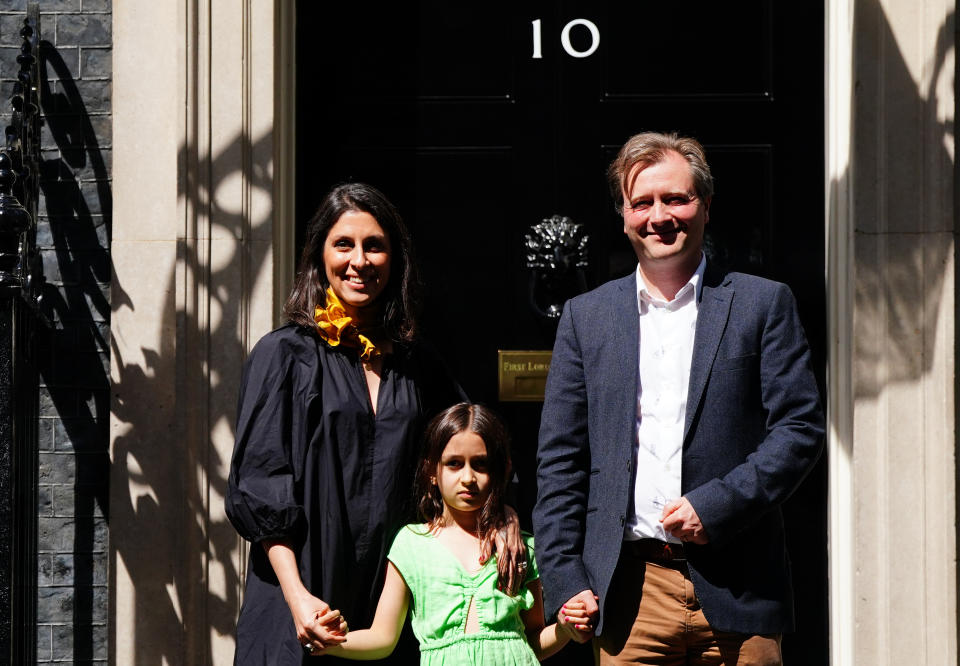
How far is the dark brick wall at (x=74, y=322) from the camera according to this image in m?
4.79

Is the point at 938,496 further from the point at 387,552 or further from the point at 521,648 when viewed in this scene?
the point at 387,552

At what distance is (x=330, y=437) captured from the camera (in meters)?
3.78

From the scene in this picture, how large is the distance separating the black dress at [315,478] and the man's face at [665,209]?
2.78 feet

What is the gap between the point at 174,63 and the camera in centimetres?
475

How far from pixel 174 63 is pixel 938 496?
2948mm

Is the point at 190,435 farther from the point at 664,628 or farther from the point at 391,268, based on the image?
the point at 664,628

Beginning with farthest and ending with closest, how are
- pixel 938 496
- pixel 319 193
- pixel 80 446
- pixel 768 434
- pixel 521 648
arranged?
pixel 319 193
pixel 80 446
pixel 938 496
pixel 521 648
pixel 768 434

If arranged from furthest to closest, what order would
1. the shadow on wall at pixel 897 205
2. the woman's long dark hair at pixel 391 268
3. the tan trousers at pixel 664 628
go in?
the shadow on wall at pixel 897 205 → the woman's long dark hair at pixel 391 268 → the tan trousers at pixel 664 628

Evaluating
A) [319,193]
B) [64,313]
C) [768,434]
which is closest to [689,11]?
[319,193]

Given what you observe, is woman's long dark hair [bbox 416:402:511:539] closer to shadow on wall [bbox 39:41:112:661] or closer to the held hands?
the held hands

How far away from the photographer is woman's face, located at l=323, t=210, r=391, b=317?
12.7 feet

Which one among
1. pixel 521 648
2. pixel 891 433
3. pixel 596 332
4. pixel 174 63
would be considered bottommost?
pixel 521 648

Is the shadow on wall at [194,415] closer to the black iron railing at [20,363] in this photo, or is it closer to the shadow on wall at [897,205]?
the shadow on wall at [897,205]

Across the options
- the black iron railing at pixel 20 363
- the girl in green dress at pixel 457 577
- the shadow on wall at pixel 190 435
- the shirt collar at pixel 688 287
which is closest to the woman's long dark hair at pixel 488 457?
the girl in green dress at pixel 457 577
